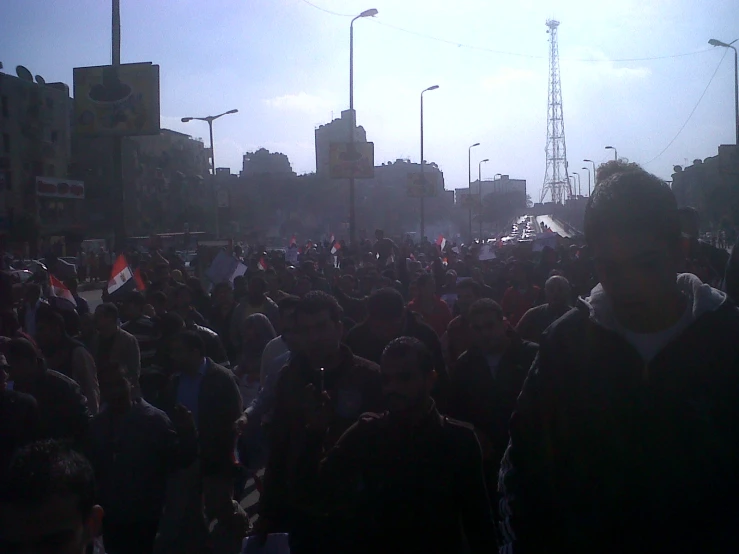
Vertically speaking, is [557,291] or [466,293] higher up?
[557,291]

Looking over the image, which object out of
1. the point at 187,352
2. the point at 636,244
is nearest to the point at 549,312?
the point at 187,352

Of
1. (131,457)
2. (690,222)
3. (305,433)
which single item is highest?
(690,222)

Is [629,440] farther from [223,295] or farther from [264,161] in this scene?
[264,161]

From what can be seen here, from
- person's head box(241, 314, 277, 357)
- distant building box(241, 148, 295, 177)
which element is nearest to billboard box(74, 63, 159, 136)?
person's head box(241, 314, 277, 357)

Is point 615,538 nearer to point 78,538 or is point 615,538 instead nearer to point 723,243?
point 78,538

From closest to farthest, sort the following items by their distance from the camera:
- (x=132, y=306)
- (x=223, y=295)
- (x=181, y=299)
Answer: (x=132, y=306) < (x=181, y=299) < (x=223, y=295)

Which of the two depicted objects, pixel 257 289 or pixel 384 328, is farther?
pixel 257 289

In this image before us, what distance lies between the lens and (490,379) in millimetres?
5117

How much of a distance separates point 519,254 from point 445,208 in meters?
73.6

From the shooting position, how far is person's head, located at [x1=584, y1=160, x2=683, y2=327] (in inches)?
88.4

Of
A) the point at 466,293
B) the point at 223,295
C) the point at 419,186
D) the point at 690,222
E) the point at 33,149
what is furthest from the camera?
the point at 33,149

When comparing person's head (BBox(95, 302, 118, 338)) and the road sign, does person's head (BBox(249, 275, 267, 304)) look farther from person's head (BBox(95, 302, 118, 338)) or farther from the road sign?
the road sign

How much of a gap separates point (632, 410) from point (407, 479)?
1.34m

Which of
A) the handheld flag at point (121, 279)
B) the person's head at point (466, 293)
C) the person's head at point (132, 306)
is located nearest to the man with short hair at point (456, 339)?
the person's head at point (466, 293)
